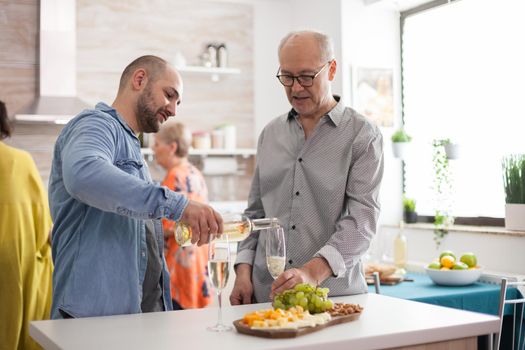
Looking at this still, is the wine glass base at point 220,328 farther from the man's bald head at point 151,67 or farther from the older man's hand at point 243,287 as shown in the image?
the man's bald head at point 151,67

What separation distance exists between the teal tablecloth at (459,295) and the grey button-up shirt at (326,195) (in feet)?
3.29

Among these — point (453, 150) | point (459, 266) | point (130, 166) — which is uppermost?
point (453, 150)

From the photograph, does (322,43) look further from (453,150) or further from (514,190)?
(453,150)

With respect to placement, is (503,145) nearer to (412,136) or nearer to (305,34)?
(412,136)

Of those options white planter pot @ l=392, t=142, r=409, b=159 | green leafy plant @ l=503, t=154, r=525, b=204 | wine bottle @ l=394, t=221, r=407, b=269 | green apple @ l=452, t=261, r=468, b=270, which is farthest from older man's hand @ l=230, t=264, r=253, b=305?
white planter pot @ l=392, t=142, r=409, b=159

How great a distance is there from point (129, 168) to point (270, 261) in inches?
20.3

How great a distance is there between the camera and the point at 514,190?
382 centimetres

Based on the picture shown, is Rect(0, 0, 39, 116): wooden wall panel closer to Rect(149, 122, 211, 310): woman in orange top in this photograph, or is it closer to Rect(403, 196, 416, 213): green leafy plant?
Rect(149, 122, 211, 310): woman in orange top

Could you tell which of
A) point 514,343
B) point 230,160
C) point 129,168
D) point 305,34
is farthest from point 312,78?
point 230,160

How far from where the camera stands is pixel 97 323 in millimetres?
1748

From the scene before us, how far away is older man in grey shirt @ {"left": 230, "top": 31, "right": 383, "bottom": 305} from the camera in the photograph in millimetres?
2256

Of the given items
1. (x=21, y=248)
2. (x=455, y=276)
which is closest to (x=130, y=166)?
(x=21, y=248)

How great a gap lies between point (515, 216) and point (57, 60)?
321cm

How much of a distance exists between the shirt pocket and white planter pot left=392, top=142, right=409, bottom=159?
9.59ft
